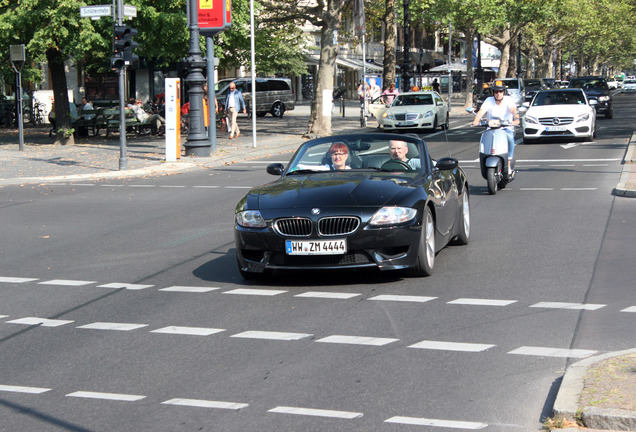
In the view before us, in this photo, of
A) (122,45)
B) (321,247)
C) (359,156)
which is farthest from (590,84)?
(321,247)

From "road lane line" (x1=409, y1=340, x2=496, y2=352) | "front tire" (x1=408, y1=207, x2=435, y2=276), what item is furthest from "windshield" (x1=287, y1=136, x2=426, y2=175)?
"road lane line" (x1=409, y1=340, x2=496, y2=352)

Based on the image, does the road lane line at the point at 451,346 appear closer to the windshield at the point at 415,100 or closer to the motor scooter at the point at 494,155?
the motor scooter at the point at 494,155

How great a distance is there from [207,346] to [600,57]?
16739 cm

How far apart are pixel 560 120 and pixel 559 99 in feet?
3.69

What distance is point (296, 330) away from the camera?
6969 mm

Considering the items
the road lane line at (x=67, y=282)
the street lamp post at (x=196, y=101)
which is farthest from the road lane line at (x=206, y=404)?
the street lamp post at (x=196, y=101)

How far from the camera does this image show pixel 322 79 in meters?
34.2

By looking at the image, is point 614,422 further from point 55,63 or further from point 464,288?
point 55,63

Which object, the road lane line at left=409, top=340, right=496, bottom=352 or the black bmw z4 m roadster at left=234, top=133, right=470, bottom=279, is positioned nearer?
the road lane line at left=409, top=340, right=496, bottom=352

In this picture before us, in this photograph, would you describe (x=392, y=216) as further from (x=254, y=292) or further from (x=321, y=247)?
(x=254, y=292)

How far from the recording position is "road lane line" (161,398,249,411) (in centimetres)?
520

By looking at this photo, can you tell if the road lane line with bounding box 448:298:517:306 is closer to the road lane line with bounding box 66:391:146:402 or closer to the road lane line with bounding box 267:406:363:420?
the road lane line with bounding box 267:406:363:420

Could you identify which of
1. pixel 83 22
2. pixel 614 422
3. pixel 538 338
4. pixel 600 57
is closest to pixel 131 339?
pixel 538 338

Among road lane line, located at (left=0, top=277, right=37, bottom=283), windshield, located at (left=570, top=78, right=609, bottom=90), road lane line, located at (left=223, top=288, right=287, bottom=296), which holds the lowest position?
road lane line, located at (left=0, top=277, right=37, bottom=283)
